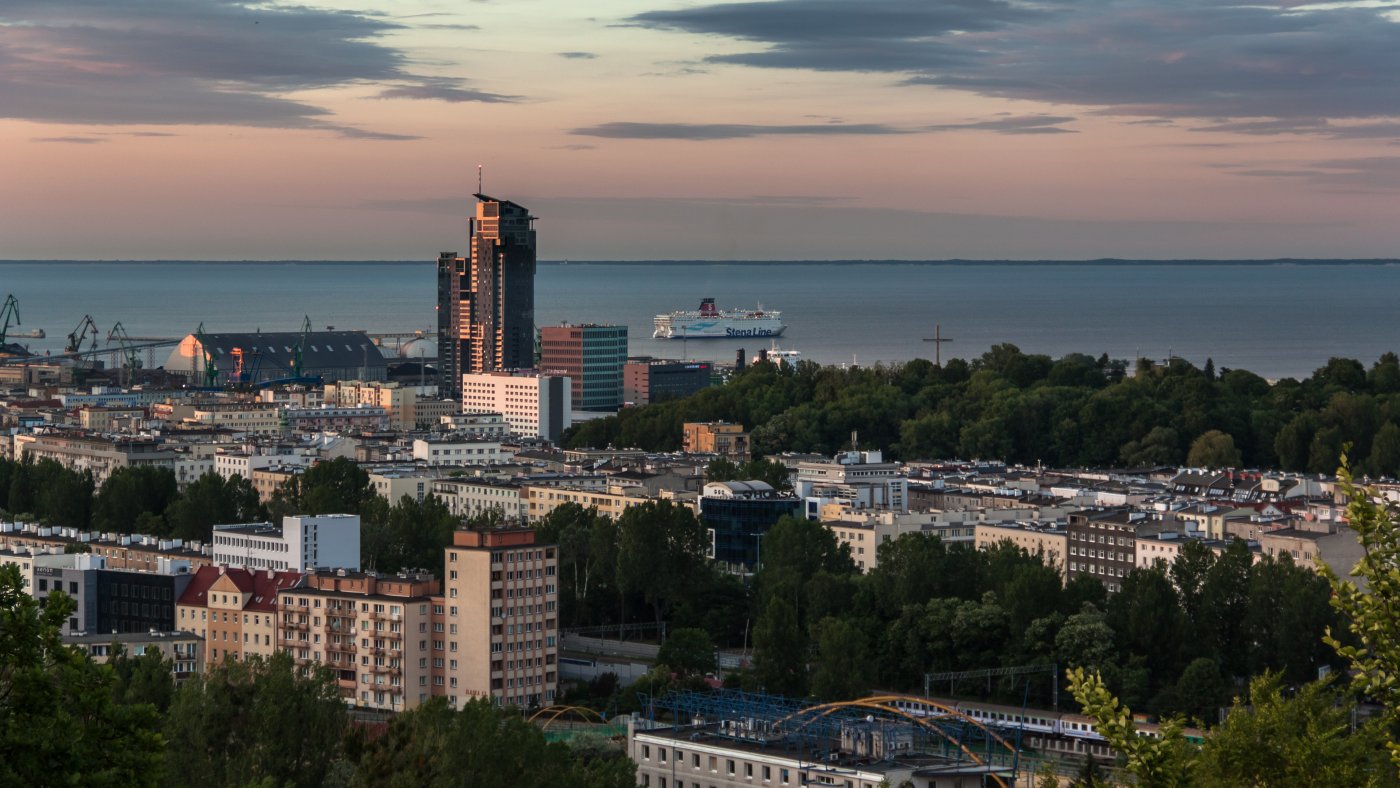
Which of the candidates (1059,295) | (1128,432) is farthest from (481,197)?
(1059,295)

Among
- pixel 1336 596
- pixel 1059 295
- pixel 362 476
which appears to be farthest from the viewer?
pixel 1059 295

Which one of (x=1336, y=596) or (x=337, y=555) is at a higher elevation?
(x=1336, y=596)

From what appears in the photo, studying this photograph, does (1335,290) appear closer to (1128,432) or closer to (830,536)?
(1128,432)

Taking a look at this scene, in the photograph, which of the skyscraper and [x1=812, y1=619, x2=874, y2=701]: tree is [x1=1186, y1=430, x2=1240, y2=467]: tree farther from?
the skyscraper

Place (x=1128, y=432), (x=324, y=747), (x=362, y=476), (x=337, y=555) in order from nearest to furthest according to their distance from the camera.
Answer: (x=324, y=747)
(x=337, y=555)
(x=362, y=476)
(x=1128, y=432)

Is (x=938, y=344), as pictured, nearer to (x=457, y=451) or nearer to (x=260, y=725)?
(x=457, y=451)

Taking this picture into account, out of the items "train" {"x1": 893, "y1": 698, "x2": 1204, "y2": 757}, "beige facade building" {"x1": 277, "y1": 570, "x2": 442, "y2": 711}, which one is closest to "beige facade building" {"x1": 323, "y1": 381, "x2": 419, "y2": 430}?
"beige facade building" {"x1": 277, "y1": 570, "x2": 442, "y2": 711}

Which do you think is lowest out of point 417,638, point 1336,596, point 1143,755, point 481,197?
point 417,638
